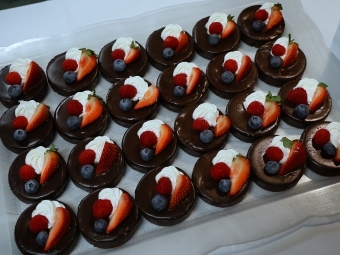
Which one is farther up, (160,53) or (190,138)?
(160,53)

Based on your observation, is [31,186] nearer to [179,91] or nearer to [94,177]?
[94,177]

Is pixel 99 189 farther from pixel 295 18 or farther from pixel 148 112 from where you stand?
pixel 295 18

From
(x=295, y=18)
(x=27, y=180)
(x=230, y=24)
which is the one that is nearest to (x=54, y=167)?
(x=27, y=180)

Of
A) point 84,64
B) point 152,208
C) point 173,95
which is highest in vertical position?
point 84,64

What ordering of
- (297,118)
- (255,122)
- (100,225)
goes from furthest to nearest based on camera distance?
(297,118)
(255,122)
(100,225)

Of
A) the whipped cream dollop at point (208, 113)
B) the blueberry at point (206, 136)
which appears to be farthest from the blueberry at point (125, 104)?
the blueberry at point (206, 136)

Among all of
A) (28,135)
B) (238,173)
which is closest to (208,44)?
(238,173)

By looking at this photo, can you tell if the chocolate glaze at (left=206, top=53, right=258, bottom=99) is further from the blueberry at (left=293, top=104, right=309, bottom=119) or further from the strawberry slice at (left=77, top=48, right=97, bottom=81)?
the strawberry slice at (left=77, top=48, right=97, bottom=81)

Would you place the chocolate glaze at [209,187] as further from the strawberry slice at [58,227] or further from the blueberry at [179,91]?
the strawberry slice at [58,227]

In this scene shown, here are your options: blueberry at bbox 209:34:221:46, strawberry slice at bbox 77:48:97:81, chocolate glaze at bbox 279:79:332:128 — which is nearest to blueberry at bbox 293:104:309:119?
chocolate glaze at bbox 279:79:332:128
